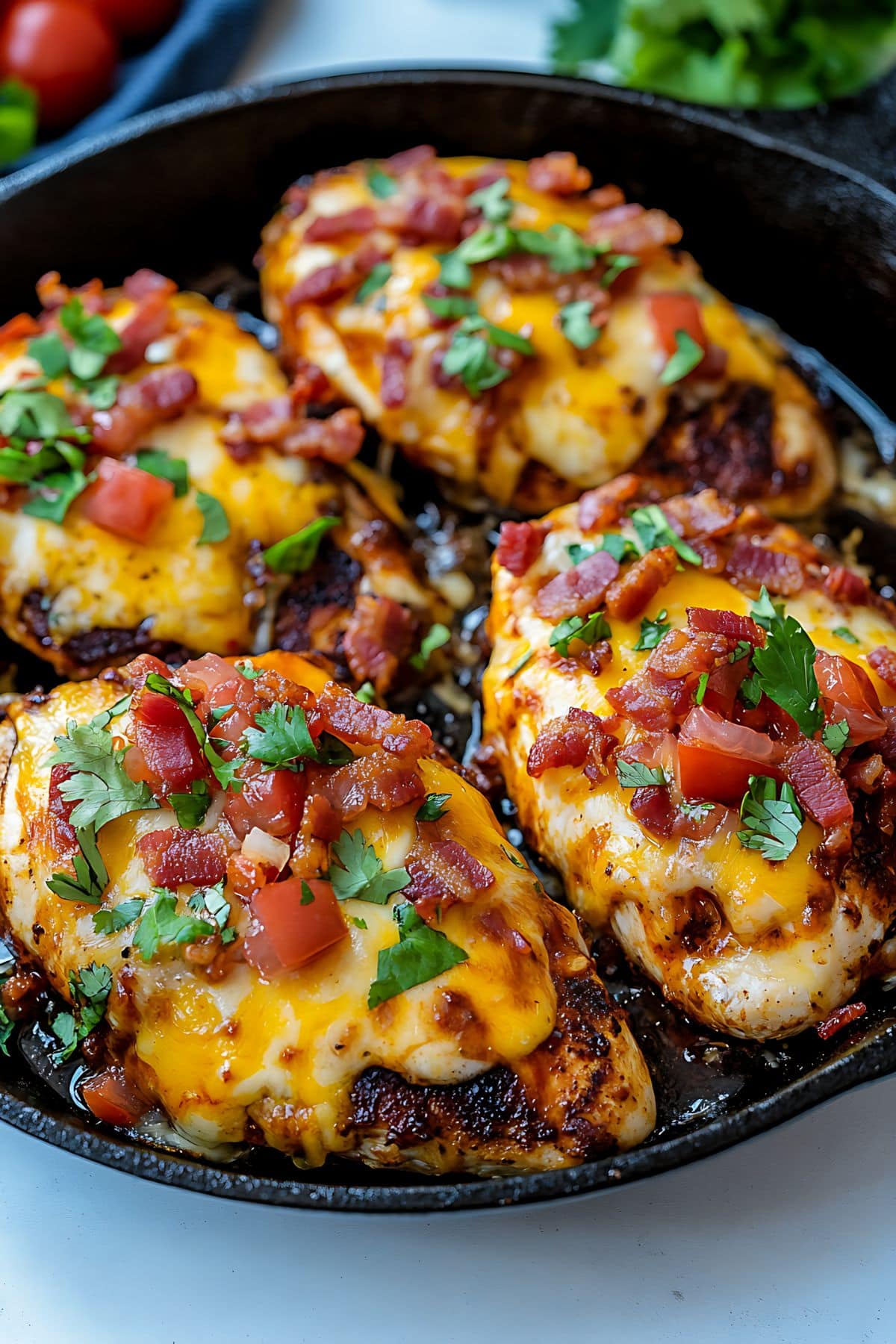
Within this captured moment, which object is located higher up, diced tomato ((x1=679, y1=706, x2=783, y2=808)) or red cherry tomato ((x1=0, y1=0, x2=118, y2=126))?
diced tomato ((x1=679, y1=706, x2=783, y2=808))

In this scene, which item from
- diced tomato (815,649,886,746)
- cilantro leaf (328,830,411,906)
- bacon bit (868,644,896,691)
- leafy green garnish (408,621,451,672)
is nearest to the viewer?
cilantro leaf (328,830,411,906)

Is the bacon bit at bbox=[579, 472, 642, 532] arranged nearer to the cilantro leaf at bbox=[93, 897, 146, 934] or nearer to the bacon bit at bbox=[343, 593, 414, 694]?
the bacon bit at bbox=[343, 593, 414, 694]

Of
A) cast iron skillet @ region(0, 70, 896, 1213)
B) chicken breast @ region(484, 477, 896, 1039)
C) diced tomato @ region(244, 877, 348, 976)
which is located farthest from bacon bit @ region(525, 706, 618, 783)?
cast iron skillet @ region(0, 70, 896, 1213)

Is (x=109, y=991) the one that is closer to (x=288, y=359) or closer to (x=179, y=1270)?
(x=179, y=1270)

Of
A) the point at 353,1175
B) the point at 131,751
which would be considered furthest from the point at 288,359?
the point at 353,1175

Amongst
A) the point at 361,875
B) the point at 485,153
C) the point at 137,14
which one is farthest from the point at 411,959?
the point at 137,14

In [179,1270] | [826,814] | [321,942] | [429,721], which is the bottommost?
[179,1270]
